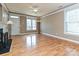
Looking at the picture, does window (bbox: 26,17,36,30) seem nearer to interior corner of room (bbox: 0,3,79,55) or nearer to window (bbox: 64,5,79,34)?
interior corner of room (bbox: 0,3,79,55)

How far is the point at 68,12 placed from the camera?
7691mm

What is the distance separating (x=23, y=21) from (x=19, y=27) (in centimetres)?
81

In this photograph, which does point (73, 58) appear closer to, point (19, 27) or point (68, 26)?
point (68, 26)

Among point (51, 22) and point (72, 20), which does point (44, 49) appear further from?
point (51, 22)

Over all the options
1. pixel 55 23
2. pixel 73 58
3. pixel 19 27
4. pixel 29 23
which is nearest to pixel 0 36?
pixel 73 58

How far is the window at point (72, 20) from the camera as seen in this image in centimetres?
693

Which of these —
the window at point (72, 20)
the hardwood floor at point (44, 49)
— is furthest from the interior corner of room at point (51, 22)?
the hardwood floor at point (44, 49)

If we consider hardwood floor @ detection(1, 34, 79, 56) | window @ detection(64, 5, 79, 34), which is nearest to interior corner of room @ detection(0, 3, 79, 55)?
window @ detection(64, 5, 79, 34)

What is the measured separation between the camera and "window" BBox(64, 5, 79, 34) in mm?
6925

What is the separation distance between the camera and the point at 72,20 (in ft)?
24.4

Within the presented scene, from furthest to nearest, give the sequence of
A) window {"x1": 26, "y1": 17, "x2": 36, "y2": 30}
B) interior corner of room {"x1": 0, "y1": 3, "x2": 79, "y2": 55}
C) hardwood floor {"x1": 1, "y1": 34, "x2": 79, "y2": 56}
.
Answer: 1. window {"x1": 26, "y1": 17, "x2": 36, "y2": 30}
2. interior corner of room {"x1": 0, "y1": 3, "x2": 79, "y2": 55}
3. hardwood floor {"x1": 1, "y1": 34, "x2": 79, "y2": 56}

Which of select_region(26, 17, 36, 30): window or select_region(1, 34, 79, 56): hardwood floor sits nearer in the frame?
select_region(1, 34, 79, 56): hardwood floor

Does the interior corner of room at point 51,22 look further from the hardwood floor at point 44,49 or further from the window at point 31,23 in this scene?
the hardwood floor at point 44,49

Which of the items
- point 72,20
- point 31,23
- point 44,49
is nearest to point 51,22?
point 72,20
